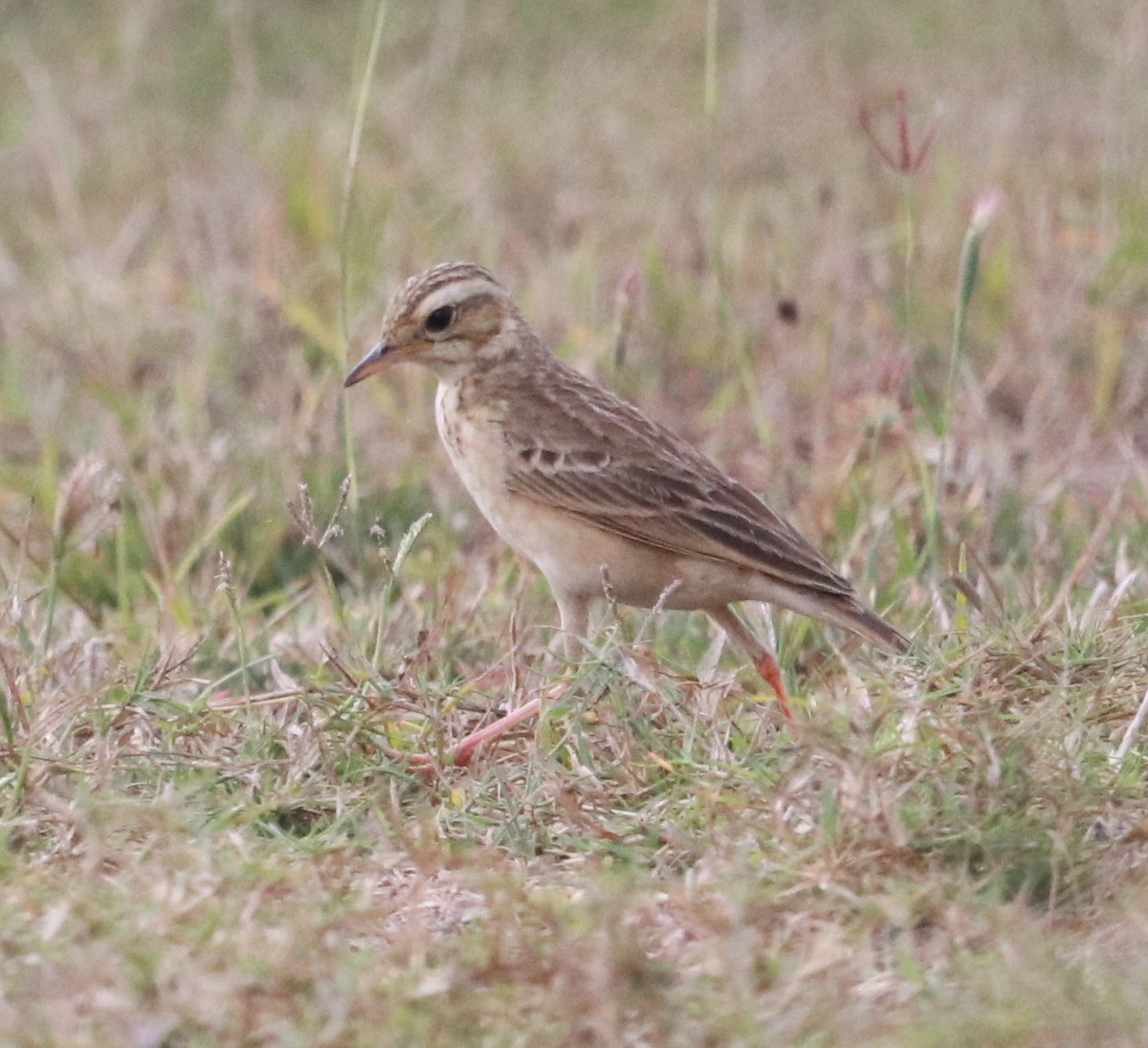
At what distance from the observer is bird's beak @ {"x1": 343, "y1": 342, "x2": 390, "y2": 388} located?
5.73 meters

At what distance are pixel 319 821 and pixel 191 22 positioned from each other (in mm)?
8339

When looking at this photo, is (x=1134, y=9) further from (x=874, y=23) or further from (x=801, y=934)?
(x=801, y=934)

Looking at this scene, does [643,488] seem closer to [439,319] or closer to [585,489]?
[585,489]

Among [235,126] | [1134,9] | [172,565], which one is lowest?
[172,565]

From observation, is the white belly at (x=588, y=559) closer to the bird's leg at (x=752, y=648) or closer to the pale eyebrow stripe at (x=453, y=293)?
the bird's leg at (x=752, y=648)

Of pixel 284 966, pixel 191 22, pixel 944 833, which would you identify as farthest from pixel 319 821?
pixel 191 22

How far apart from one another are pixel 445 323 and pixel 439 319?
20mm

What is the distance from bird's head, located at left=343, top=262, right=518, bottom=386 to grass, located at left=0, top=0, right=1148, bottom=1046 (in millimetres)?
185

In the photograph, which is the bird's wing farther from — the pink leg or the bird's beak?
the bird's beak

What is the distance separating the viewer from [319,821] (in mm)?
4410

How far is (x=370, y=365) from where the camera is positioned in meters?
5.78

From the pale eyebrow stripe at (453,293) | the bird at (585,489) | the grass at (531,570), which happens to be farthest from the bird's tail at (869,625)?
the pale eyebrow stripe at (453,293)

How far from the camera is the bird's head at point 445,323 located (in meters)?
5.86

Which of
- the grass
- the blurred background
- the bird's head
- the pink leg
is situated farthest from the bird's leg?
the bird's head
